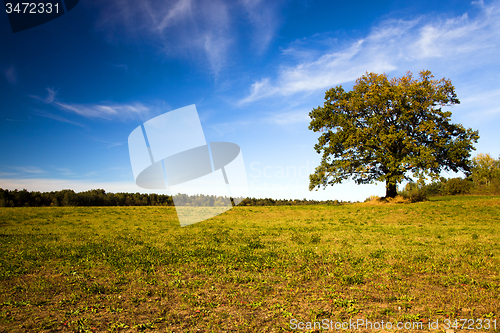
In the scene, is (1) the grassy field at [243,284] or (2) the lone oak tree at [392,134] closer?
(1) the grassy field at [243,284]

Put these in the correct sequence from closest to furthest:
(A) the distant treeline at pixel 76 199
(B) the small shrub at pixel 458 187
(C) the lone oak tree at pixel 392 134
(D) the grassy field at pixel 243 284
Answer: (D) the grassy field at pixel 243 284 → (C) the lone oak tree at pixel 392 134 → (A) the distant treeline at pixel 76 199 → (B) the small shrub at pixel 458 187

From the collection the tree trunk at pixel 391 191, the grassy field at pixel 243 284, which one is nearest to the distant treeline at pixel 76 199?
the tree trunk at pixel 391 191

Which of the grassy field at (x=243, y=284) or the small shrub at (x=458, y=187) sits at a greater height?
the small shrub at (x=458, y=187)

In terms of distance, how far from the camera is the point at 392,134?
29.2 m

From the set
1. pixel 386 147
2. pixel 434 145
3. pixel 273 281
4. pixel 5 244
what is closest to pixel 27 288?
pixel 273 281

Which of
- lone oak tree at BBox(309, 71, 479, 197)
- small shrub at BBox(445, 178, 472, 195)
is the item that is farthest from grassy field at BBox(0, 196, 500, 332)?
small shrub at BBox(445, 178, 472, 195)

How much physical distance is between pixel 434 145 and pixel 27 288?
36.7 metres

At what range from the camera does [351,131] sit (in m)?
32.3

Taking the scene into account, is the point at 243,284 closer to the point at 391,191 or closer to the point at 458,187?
the point at 391,191

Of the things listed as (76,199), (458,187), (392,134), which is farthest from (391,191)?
(76,199)

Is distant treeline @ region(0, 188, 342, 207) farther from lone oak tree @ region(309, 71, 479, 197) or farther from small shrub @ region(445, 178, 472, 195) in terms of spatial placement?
small shrub @ region(445, 178, 472, 195)

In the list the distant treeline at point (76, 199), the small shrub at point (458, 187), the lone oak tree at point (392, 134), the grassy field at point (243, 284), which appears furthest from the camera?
the small shrub at point (458, 187)

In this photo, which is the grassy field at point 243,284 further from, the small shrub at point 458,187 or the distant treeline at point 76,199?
the small shrub at point 458,187

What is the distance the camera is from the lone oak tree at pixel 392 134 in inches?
1163
